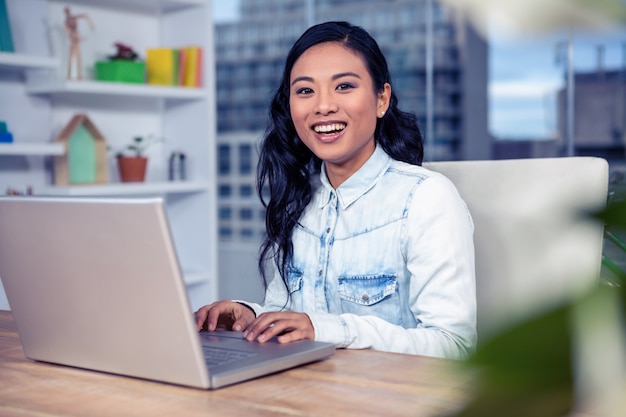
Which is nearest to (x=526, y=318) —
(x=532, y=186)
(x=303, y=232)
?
(x=532, y=186)

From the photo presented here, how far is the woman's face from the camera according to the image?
1620mm

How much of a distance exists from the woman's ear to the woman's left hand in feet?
2.41

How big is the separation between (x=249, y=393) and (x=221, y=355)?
141mm

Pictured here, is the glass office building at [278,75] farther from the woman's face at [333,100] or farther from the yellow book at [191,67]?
the woman's face at [333,100]

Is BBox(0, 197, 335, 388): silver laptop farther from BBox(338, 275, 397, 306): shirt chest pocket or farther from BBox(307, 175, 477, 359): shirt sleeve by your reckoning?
BBox(338, 275, 397, 306): shirt chest pocket

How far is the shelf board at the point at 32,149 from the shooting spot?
2.83 m

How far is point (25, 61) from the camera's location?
2.88 meters

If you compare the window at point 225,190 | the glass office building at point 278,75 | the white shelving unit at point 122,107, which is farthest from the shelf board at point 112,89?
the window at point 225,190

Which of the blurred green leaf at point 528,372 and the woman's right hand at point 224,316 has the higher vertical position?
the blurred green leaf at point 528,372

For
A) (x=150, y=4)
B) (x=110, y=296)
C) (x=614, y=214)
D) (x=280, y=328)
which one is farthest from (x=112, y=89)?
(x=614, y=214)

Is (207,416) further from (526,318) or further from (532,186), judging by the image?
(532,186)

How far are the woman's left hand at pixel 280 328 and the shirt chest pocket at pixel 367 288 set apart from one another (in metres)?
0.43

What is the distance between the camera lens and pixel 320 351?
0.99m

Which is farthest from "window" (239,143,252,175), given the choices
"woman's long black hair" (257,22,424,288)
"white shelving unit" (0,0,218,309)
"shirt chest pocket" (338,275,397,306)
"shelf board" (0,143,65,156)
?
"shirt chest pocket" (338,275,397,306)
